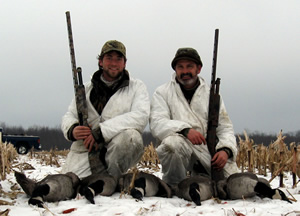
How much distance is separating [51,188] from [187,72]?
7.94ft

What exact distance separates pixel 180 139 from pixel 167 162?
1.24ft

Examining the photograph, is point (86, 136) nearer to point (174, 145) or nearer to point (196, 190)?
point (174, 145)

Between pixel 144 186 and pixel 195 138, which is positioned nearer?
pixel 144 186

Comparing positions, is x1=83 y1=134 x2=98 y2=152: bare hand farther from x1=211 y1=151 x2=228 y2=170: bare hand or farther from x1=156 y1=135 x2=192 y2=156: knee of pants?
x1=211 y1=151 x2=228 y2=170: bare hand

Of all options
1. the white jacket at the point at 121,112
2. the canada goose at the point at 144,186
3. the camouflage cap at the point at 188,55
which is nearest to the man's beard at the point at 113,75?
the white jacket at the point at 121,112

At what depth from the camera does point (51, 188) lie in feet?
11.1

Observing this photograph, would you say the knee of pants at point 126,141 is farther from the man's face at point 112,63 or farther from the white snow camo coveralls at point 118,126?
the man's face at point 112,63

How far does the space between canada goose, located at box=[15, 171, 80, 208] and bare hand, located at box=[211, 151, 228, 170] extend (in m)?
1.77

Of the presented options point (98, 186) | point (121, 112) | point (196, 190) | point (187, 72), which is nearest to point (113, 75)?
point (121, 112)

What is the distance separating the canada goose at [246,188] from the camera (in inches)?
134

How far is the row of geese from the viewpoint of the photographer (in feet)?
11.1

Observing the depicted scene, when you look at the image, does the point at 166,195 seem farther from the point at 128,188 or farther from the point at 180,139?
the point at 180,139

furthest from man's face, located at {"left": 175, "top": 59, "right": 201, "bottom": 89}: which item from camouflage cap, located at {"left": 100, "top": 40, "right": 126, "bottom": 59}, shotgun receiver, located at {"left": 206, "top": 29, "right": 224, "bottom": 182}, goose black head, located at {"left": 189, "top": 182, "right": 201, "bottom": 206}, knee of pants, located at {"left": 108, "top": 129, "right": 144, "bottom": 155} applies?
goose black head, located at {"left": 189, "top": 182, "right": 201, "bottom": 206}

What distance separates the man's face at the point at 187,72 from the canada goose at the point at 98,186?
175cm
